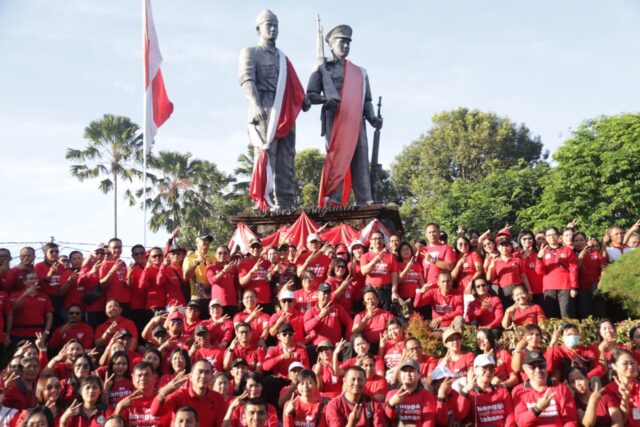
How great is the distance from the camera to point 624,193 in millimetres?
27594

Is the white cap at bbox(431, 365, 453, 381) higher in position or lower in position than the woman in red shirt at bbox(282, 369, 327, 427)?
higher

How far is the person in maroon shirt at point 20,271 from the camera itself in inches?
386

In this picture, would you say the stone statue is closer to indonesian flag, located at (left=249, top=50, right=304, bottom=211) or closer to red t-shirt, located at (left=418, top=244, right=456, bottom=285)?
indonesian flag, located at (left=249, top=50, right=304, bottom=211)

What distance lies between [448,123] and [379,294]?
31.8m

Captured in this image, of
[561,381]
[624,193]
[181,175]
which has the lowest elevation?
[561,381]

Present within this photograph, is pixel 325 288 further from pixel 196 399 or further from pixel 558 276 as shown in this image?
pixel 558 276

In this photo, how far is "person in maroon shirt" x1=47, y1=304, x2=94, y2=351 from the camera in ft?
29.7

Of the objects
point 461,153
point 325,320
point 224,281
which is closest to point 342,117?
point 224,281

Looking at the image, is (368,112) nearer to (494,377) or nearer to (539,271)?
(539,271)

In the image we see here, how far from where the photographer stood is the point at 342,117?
1641 cm

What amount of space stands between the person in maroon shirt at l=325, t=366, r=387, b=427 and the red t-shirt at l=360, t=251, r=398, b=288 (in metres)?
3.44

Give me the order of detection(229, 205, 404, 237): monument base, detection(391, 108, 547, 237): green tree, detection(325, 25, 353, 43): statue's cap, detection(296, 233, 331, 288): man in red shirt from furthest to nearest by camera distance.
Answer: detection(391, 108, 547, 237): green tree, detection(325, 25, 353, 43): statue's cap, detection(229, 205, 404, 237): monument base, detection(296, 233, 331, 288): man in red shirt

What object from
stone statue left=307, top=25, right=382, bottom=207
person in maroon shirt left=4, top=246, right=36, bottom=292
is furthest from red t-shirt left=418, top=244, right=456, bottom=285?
stone statue left=307, top=25, right=382, bottom=207

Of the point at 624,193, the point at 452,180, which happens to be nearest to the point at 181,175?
the point at 452,180
